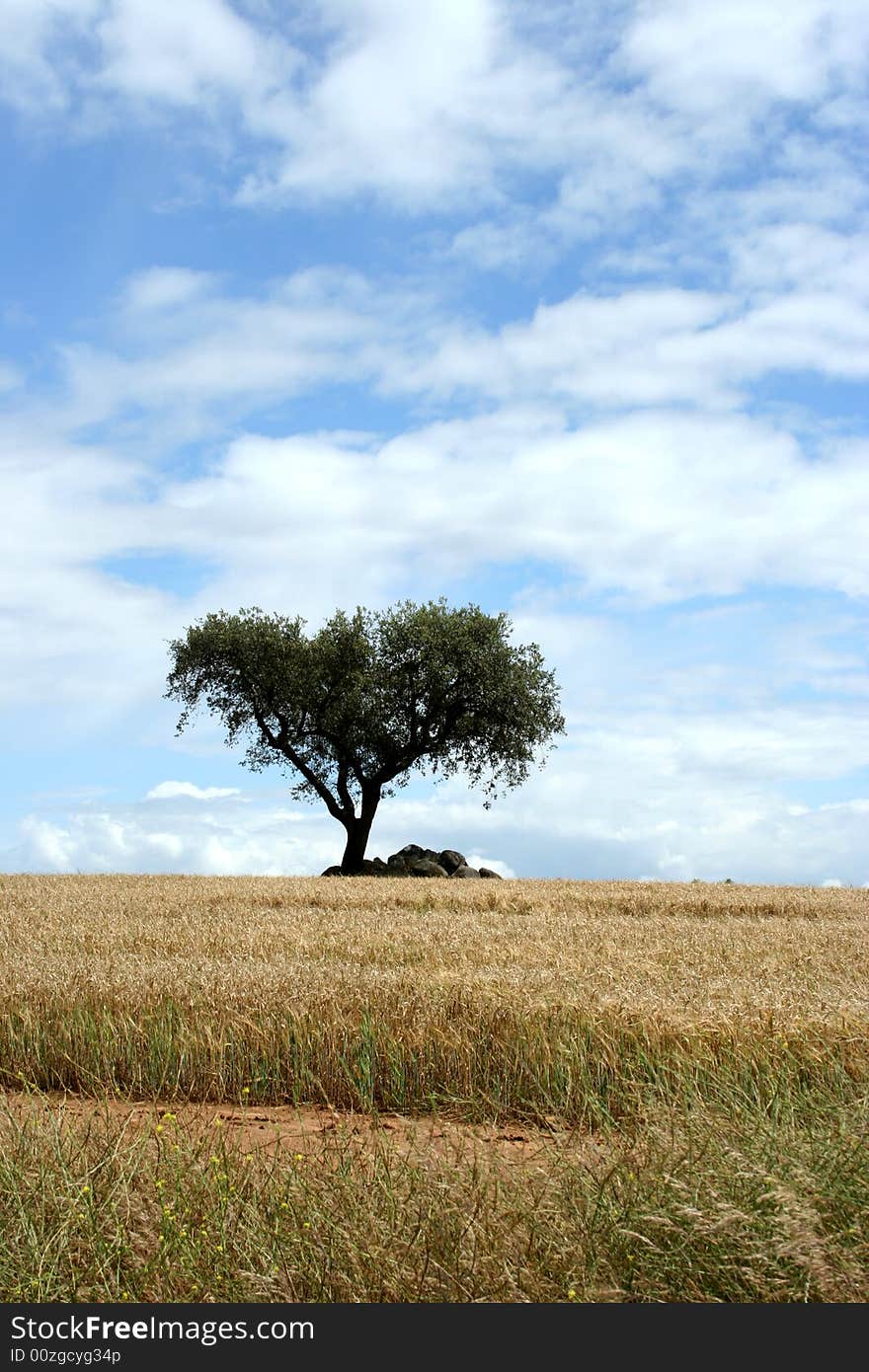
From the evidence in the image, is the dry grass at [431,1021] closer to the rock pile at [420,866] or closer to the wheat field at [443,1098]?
the wheat field at [443,1098]

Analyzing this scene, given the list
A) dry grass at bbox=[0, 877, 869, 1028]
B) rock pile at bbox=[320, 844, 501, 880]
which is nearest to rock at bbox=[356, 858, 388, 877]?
rock pile at bbox=[320, 844, 501, 880]

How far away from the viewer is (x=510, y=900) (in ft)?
72.5

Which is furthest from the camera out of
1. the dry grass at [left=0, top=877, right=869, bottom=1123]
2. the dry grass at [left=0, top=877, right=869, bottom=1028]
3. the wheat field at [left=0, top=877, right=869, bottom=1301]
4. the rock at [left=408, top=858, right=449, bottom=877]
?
the rock at [left=408, top=858, right=449, bottom=877]

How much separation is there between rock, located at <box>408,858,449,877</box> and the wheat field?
20130mm

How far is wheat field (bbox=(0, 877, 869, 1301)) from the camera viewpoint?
4.21 m

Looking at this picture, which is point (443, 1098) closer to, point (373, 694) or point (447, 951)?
point (447, 951)

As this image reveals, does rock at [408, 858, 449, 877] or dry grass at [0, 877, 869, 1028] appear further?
rock at [408, 858, 449, 877]

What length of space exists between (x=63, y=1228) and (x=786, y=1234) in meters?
3.03

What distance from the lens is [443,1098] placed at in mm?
8094

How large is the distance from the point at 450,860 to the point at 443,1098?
3286cm

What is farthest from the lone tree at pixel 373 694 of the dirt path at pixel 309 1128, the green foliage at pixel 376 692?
the dirt path at pixel 309 1128

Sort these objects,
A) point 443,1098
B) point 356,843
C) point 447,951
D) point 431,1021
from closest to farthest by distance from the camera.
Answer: point 443,1098 < point 431,1021 < point 447,951 < point 356,843

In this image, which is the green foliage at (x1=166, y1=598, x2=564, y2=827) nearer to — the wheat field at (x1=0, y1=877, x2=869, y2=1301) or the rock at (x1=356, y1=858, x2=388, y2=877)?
the rock at (x1=356, y1=858, x2=388, y2=877)

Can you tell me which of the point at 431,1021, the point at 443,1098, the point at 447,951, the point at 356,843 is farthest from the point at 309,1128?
→ the point at 356,843
